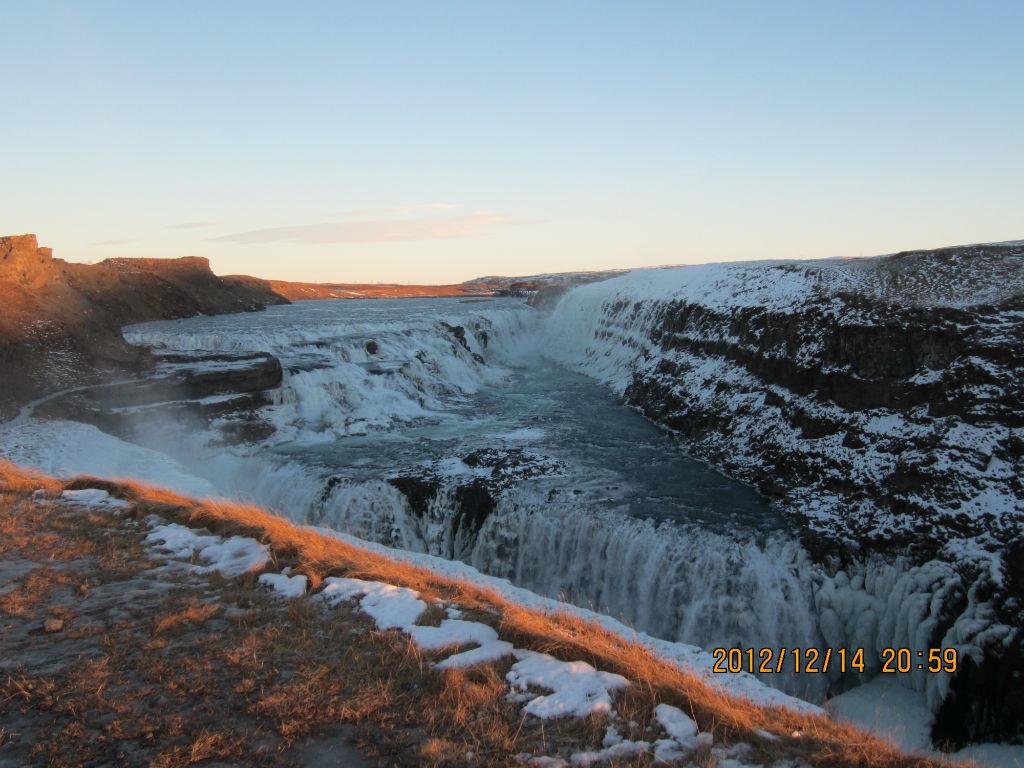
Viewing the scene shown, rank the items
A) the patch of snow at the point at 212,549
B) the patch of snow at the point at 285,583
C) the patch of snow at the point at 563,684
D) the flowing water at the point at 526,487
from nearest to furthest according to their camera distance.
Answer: the patch of snow at the point at 563,684 < the patch of snow at the point at 285,583 < the patch of snow at the point at 212,549 < the flowing water at the point at 526,487

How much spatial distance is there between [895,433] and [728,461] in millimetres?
4268

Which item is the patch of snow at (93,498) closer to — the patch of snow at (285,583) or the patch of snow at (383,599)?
the patch of snow at (285,583)

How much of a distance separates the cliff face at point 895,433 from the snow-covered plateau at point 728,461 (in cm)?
5

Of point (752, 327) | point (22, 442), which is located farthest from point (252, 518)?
point (752, 327)

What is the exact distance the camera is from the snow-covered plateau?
10141 mm

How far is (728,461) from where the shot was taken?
16547 millimetres

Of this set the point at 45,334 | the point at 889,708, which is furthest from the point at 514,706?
the point at 45,334

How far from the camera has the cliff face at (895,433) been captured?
30.3 ft

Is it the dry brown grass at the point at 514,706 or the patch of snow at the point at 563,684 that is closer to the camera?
the dry brown grass at the point at 514,706

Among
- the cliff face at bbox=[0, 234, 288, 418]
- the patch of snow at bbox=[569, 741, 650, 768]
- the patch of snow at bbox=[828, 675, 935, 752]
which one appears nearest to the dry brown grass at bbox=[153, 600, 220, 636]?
the patch of snow at bbox=[569, 741, 650, 768]

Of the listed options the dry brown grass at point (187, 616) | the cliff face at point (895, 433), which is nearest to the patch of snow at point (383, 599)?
the dry brown grass at point (187, 616)

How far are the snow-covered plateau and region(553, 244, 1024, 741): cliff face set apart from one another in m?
0.05

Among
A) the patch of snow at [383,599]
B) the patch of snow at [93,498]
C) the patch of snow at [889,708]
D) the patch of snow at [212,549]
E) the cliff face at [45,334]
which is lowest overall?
the patch of snow at [889,708]

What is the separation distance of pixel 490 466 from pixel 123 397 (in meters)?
12.8
